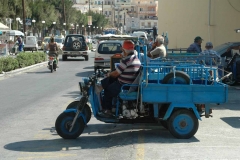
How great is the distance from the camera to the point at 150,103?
9.49m

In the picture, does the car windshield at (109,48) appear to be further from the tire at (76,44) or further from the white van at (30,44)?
the white van at (30,44)

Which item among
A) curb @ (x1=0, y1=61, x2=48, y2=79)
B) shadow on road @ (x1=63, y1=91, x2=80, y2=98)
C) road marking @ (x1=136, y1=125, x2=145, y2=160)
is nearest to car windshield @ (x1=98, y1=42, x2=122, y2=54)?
curb @ (x1=0, y1=61, x2=48, y2=79)

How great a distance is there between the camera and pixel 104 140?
31.5 feet

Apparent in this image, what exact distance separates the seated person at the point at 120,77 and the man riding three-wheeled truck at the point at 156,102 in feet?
0.25

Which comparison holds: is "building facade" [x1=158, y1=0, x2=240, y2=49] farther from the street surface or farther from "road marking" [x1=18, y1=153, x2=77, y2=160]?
"road marking" [x1=18, y1=153, x2=77, y2=160]

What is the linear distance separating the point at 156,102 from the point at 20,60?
65.4 ft

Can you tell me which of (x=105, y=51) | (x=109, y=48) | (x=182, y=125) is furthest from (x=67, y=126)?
(x=109, y=48)

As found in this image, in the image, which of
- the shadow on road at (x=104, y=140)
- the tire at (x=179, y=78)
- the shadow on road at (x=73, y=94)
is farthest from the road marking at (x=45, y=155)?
the shadow on road at (x=73, y=94)

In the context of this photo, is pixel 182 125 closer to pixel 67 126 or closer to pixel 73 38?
pixel 67 126

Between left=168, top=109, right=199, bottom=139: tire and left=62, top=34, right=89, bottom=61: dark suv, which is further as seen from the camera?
left=62, top=34, right=89, bottom=61: dark suv

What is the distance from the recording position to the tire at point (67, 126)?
9.55 metres

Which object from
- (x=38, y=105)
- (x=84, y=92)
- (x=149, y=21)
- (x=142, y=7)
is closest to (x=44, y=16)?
(x=149, y=21)

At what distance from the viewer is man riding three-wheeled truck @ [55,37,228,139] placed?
938 cm

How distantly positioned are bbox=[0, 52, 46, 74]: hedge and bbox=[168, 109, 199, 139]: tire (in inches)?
628
